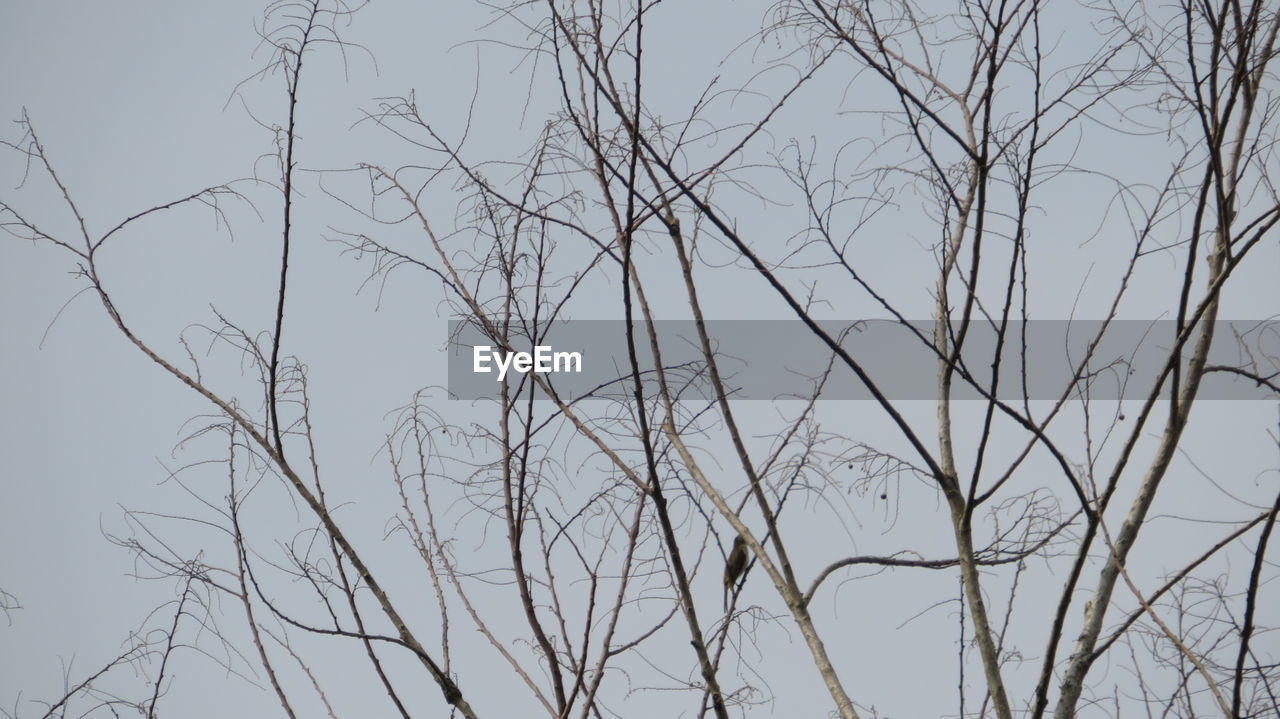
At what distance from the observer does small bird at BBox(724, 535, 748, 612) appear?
1858 mm

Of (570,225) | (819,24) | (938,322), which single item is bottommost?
(938,322)

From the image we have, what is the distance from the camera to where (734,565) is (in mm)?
1892

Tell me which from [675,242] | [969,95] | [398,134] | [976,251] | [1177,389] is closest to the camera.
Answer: [976,251]

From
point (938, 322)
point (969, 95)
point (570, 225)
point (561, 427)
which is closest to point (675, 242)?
point (570, 225)

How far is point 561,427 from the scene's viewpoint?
1.87m

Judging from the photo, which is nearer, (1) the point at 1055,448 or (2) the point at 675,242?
(1) the point at 1055,448

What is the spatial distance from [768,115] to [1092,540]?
829 mm

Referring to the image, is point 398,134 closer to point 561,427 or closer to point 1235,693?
point 561,427

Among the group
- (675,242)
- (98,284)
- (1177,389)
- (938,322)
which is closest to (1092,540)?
(1177,389)

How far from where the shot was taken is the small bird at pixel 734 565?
186 centimetres

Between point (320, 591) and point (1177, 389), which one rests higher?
point (1177, 389)

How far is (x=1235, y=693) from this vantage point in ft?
5.05

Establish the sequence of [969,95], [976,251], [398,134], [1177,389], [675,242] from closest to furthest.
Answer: [976,251] < [1177,389] < [675,242] < [398,134] < [969,95]

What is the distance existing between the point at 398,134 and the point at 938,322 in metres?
0.99
